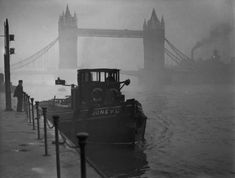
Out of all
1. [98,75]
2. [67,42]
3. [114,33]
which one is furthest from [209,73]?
[98,75]

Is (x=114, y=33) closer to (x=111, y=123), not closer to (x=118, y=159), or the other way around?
(x=111, y=123)

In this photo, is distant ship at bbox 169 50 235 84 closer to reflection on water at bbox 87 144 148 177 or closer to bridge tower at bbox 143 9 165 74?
bridge tower at bbox 143 9 165 74

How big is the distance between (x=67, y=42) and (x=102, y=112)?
109m

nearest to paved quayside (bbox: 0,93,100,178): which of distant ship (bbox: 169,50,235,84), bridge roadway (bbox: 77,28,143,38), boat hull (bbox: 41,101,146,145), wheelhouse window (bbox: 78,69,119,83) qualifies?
boat hull (bbox: 41,101,146,145)

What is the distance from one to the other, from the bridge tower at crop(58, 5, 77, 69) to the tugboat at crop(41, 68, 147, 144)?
8995 centimetres

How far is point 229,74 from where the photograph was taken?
5428 inches

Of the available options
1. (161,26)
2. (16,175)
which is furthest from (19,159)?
(161,26)

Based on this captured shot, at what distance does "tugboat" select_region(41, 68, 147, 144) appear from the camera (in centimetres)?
1310

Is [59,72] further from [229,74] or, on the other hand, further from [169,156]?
[169,156]

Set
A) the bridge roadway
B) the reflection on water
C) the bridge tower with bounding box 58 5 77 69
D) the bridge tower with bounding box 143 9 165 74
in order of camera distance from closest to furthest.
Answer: the reflection on water < the bridge tower with bounding box 58 5 77 69 < the bridge tower with bounding box 143 9 165 74 < the bridge roadway

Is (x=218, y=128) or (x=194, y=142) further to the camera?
(x=218, y=128)

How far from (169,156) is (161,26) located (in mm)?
132602

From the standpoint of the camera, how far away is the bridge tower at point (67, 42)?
108062mm

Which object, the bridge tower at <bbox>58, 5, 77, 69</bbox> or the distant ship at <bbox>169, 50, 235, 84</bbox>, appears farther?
the distant ship at <bbox>169, 50, 235, 84</bbox>
